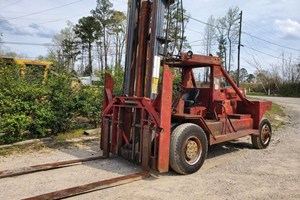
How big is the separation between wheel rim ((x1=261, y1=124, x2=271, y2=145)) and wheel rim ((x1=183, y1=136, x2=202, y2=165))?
3.25 meters

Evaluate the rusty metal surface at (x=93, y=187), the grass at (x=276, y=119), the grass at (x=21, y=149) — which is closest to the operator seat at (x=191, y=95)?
the rusty metal surface at (x=93, y=187)

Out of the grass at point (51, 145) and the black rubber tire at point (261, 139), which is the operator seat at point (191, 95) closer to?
the black rubber tire at point (261, 139)

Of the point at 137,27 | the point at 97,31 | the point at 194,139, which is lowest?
the point at 194,139

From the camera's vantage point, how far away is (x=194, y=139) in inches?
253

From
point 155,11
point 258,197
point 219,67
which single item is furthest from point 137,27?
point 258,197

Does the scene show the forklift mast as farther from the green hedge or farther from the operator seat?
the green hedge

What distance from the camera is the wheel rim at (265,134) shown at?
8.98m

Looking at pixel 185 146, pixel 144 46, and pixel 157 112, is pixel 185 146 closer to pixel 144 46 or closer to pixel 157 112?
pixel 157 112

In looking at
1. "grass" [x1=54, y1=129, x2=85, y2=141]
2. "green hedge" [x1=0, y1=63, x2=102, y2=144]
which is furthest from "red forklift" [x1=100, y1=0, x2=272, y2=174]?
"green hedge" [x1=0, y1=63, x2=102, y2=144]

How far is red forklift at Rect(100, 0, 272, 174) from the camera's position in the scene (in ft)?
19.5

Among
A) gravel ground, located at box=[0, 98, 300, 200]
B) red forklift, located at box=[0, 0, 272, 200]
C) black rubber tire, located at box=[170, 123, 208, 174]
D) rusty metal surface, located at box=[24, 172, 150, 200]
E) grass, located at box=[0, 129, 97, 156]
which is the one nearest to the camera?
rusty metal surface, located at box=[24, 172, 150, 200]

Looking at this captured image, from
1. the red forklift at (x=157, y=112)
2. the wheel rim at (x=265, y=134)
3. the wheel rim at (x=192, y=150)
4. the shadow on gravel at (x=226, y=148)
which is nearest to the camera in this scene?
the red forklift at (x=157, y=112)

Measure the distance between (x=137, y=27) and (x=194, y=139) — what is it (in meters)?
2.68

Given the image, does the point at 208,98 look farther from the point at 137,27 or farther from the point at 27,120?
the point at 27,120
